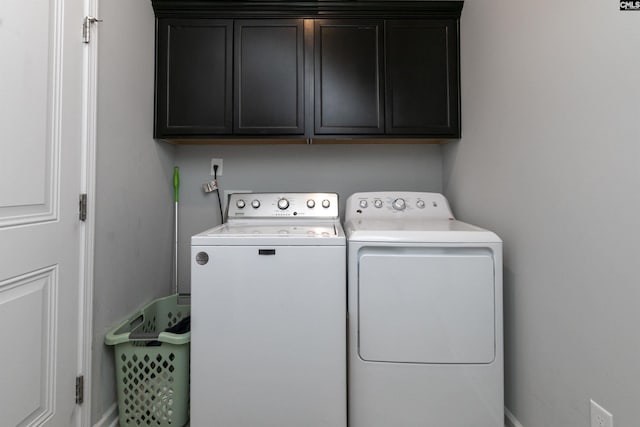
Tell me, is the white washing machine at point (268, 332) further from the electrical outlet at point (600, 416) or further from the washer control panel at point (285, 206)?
the electrical outlet at point (600, 416)

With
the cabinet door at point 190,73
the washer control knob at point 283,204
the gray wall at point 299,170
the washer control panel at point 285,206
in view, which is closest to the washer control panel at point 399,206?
the washer control panel at point 285,206

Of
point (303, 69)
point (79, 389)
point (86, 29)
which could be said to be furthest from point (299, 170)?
point (79, 389)

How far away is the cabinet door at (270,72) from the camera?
1.85 meters

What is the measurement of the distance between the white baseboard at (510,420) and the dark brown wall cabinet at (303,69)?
1541 mm

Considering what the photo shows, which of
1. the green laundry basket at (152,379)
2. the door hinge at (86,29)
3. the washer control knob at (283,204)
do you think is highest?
the door hinge at (86,29)

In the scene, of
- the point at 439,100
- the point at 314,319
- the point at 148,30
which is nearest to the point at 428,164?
the point at 439,100

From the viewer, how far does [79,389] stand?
122 centimetres

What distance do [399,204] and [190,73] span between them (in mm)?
1495

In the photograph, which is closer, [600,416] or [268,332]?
[600,416]

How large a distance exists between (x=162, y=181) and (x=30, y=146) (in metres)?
0.95

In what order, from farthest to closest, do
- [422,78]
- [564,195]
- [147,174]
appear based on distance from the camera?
[422,78] < [147,174] < [564,195]

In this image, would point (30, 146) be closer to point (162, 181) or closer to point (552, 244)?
point (162, 181)

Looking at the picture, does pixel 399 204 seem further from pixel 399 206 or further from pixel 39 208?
pixel 39 208

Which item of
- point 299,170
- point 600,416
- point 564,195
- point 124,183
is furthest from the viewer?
point 299,170
